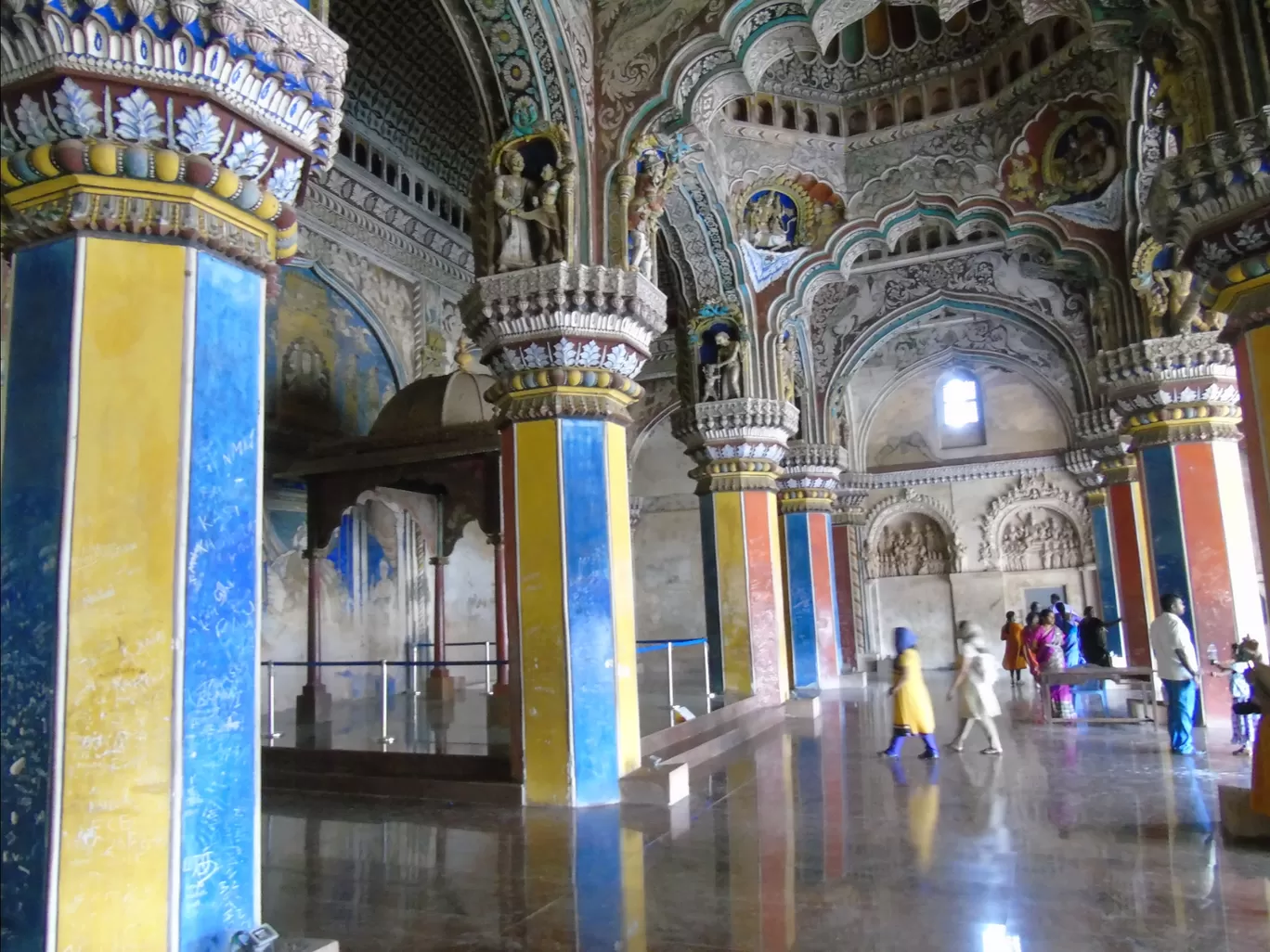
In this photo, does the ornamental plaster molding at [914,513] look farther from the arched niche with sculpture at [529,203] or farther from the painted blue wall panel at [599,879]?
the painted blue wall panel at [599,879]

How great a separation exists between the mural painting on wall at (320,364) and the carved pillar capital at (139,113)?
642 cm

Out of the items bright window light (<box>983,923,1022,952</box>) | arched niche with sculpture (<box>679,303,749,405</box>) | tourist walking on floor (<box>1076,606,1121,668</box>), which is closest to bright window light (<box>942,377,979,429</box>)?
tourist walking on floor (<box>1076,606,1121,668</box>)

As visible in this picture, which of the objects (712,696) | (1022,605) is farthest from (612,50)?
(1022,605)

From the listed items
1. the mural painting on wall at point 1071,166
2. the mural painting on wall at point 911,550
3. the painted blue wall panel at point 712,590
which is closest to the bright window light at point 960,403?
the mural painting on wall at point 911,550

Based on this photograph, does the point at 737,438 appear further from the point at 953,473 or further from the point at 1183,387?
the point at 953,473

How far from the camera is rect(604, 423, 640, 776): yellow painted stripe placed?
6.63m

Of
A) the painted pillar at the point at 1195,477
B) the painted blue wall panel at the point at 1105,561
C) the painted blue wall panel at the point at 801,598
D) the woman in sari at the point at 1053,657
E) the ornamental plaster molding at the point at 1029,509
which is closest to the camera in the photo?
the painted pillar at the point at 1195,477

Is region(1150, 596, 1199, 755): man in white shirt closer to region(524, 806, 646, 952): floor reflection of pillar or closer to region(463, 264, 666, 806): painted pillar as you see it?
region(463, 264, 666, 806): painted pillar

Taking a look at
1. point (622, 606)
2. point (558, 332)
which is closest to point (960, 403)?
point (622, 606)

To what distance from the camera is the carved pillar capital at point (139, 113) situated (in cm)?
310

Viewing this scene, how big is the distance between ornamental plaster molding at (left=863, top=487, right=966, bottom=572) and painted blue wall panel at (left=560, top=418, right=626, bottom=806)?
1402cm

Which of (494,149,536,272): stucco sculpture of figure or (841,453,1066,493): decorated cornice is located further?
(841,453,1066,493): decorated cornice

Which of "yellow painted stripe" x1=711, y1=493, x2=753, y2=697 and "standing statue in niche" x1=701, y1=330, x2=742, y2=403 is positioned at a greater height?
"standing statue in niche" x1=701, y1=330, x2=742, y2=403

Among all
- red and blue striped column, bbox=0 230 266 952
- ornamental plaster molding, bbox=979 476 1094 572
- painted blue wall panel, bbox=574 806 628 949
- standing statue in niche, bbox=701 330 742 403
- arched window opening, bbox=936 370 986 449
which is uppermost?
arched window opening, bbox=936 370 986 449
